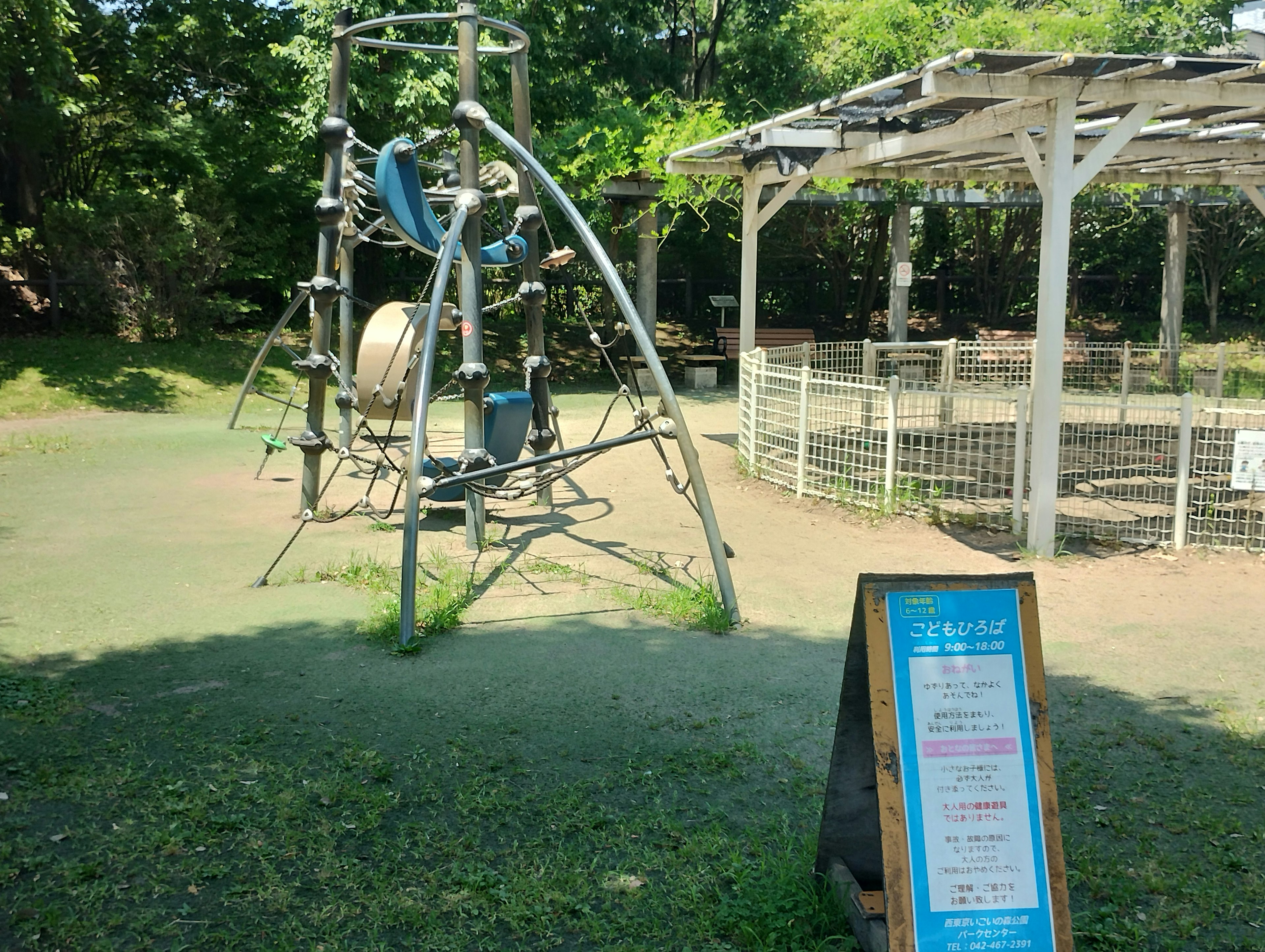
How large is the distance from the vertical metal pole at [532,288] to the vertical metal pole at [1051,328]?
3.45 m

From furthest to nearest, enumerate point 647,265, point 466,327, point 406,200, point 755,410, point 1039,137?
point 647,265 < point 755,410 < point 1039,137 < point 406,200 < point 466,327

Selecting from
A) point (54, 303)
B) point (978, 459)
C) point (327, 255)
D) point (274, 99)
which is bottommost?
point (978, 459)

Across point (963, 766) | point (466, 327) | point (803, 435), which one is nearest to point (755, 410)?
point (803, 435)

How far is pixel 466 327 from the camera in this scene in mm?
→ 7520

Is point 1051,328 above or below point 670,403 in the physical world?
above

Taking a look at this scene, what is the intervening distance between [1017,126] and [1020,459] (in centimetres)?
233

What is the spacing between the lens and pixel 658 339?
23.5 m

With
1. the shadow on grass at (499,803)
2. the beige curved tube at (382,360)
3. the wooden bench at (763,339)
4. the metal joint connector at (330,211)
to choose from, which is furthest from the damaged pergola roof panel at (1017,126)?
the wooden bench at (763,339)

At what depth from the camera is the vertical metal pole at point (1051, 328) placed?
24.1ft

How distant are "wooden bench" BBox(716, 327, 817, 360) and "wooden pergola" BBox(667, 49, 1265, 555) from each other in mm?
7337

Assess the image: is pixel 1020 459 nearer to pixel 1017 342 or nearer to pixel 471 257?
pixel 471 257

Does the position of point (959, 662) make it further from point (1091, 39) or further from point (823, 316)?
point (823, 316)

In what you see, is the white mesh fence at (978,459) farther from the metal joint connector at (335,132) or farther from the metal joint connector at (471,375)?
the metal joint connector at (335,132)

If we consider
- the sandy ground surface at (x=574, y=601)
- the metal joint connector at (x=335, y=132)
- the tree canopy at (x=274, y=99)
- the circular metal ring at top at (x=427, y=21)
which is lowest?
the sandy ground surface at (x=574, y=601)
